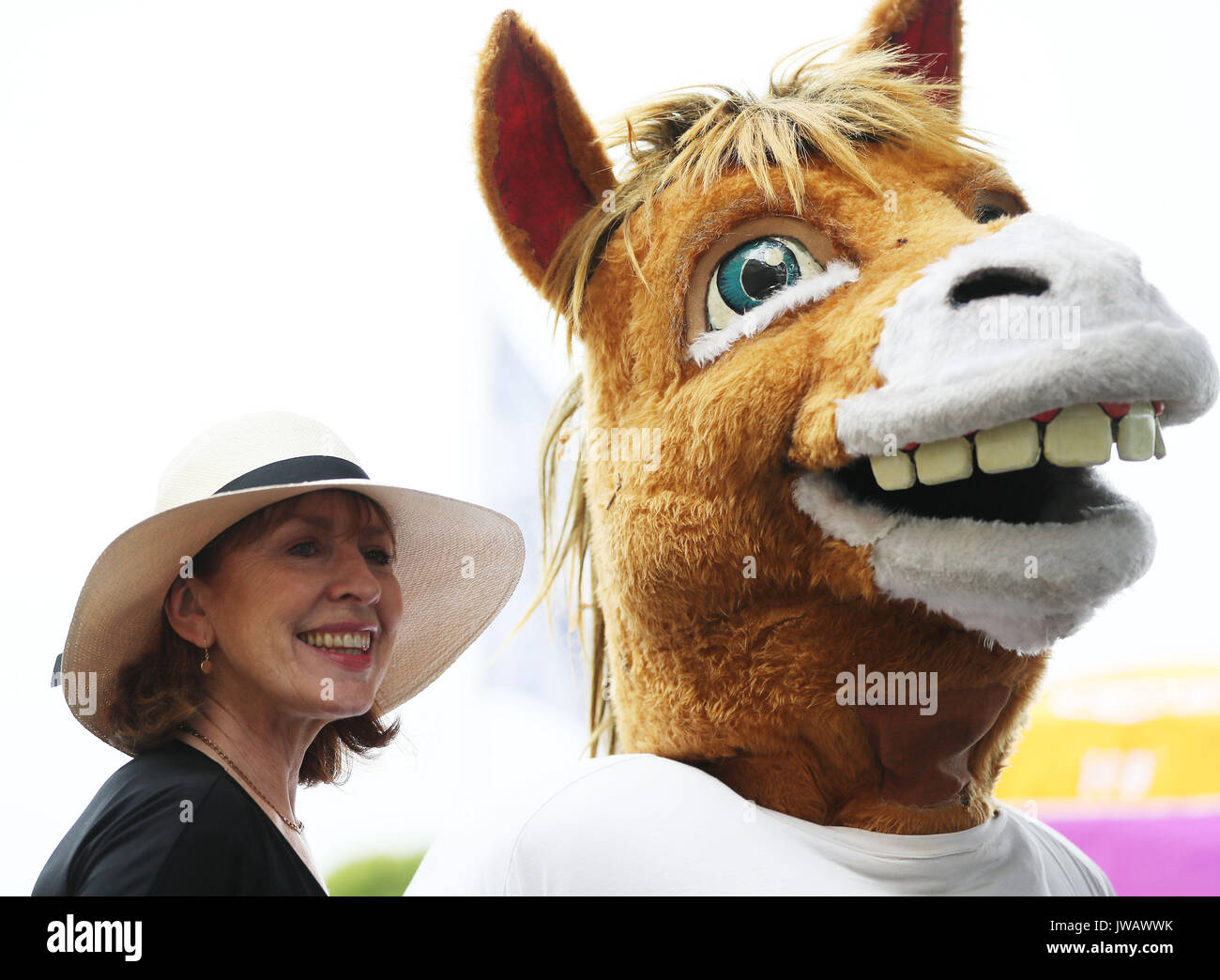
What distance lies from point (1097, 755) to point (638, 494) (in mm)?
1239

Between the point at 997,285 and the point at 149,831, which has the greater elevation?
the point at 997,285

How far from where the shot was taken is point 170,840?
2.65 ft

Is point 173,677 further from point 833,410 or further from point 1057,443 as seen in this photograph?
point 1057,443

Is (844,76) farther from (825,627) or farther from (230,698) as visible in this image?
(230,698)

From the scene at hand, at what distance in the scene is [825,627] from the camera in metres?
0.97

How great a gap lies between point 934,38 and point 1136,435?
24.0 inches

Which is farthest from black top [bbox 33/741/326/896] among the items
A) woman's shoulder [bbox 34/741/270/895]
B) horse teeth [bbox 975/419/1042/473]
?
horse teeth [bbox 975/419/1042/473]

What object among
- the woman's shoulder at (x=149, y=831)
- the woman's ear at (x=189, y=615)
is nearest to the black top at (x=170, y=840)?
the woman's shoulder at (x=149, y=831)

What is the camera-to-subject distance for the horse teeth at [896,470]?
88cm

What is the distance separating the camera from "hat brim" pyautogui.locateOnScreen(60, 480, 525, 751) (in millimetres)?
953

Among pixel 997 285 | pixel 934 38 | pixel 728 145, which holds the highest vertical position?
pixel 934 38

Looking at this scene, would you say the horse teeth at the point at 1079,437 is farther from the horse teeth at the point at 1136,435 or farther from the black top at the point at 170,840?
the black top at the point at 170,840

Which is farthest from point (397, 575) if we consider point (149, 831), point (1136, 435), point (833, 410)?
point (1136, 435)
